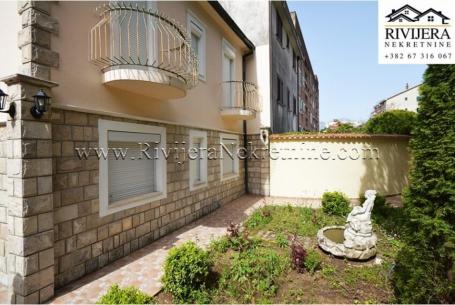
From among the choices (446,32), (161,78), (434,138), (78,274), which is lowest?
(78,274)

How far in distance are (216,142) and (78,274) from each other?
19.5 feet

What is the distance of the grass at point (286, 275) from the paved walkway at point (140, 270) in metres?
1.01

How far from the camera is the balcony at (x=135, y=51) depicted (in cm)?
459

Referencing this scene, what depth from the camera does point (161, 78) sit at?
4.94 metres

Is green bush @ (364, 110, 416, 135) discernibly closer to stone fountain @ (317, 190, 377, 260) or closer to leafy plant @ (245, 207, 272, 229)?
leafy plant @ (245, 207, 272, 229)

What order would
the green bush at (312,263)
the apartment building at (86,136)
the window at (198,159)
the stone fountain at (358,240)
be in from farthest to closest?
the window at (198,159) < the stone fountain at (358,240) < the green bush at (312,263) < the apartment building at (86,136)

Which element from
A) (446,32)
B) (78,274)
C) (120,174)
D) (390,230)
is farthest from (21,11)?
(390,230)

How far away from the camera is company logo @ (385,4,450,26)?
529 cm

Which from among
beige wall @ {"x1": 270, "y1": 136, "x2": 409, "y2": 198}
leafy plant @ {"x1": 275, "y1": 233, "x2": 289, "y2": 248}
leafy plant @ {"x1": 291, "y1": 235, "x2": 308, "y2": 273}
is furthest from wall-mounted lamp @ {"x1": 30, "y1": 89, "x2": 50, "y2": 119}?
beige wall @ {"x1": 270, "y1": 136, "x2": 409, "y2": 198}

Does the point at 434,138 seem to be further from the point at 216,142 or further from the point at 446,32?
the point at 216,142

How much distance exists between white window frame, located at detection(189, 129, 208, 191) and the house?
0.03m

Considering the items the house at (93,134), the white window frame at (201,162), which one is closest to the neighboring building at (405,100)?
the white window frame at (201,162)

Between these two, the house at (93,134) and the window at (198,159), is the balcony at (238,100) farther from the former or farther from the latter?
the window at (198,159)

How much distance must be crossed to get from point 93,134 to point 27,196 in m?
1.48
